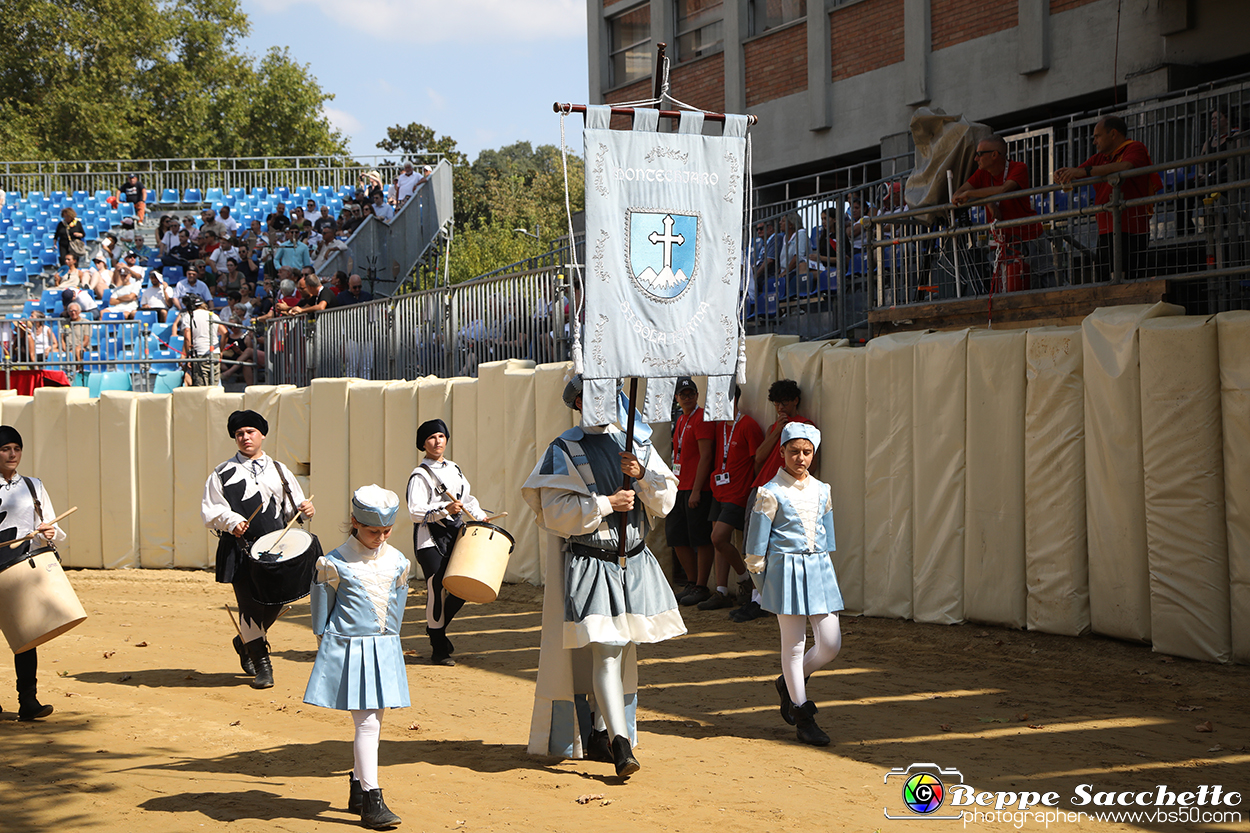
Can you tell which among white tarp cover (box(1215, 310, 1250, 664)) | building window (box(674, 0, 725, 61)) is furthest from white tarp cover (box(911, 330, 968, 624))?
building window (box(674, 0, 725, 61))

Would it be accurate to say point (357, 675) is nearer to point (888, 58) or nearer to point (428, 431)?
point (428, 431)

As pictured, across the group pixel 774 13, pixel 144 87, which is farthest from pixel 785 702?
pixel 144 87

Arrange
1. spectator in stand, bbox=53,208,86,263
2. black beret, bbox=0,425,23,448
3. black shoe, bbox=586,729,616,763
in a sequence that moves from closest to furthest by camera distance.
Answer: black shoe, bbox=586,729,616,763 < black beret, bbox=0,425,23,448 < spectator in stand, bbox=53,208,86,263

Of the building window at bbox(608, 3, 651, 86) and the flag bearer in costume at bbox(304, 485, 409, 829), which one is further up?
the building window at bbox(608, 3, 651, 86)

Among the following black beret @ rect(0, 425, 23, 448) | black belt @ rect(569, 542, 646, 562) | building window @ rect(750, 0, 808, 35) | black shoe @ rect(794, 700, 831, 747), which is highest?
building window @ rect(750, 0, 808, 35)

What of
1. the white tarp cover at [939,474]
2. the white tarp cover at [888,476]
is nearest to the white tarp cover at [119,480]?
the white tarp cover at [888,476]

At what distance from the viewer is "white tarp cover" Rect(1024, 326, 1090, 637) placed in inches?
350

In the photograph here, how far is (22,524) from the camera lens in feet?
27.4

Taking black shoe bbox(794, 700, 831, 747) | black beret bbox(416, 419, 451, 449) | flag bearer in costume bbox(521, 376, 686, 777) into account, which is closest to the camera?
flag bearer in costume bbox(521, 376, 686, 777)

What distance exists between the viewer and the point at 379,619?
594 cm

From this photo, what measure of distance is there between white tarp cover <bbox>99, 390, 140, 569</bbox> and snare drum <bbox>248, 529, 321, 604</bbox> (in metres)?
8.79

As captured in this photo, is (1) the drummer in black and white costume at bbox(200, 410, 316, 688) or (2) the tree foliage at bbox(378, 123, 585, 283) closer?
(1) the drummer in black and white costume at bbox(200, 410, 316, 688)

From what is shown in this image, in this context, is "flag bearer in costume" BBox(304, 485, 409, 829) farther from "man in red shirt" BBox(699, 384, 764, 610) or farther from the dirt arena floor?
"man in red shirt" BBox(699, 384, 764, 610)

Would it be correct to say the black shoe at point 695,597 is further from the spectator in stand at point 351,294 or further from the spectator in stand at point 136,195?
the spectator in stand at point 136,195
